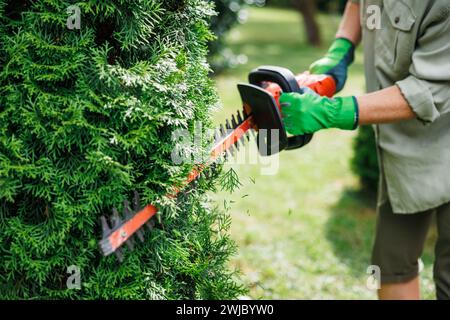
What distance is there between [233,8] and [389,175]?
20.5 feet

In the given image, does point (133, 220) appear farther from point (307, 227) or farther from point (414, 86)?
point (307, 227)

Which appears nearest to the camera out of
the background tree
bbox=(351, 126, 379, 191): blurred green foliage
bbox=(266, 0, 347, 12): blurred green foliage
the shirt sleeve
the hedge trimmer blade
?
the hedge trimmer blade

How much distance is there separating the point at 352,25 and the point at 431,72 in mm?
834

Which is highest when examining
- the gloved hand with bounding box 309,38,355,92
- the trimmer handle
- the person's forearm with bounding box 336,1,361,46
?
the person's forearm with bounding box 336,1,361,46

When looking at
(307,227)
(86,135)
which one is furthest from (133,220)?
(307,227)

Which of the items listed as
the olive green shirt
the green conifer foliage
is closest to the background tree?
the olive green shirt

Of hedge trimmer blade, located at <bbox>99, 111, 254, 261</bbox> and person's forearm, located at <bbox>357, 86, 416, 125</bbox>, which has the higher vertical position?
person's forearm, located at <bbox>357, 86, 416, 125</bbox>

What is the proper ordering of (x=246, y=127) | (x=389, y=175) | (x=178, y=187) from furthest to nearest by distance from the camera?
A: (x=389, y=175), (x=246, y=127), (x=178, y=187)

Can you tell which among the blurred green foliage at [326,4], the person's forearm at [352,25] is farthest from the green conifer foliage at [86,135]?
the blurred green foliage at [326,4]

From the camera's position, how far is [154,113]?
1.52 meters

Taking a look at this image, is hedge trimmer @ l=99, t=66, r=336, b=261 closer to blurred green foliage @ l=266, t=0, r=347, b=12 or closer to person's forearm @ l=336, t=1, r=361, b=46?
person's forearm @ l=336, t=1, r=361, b=46

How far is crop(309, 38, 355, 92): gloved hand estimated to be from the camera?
2535 millimetres
